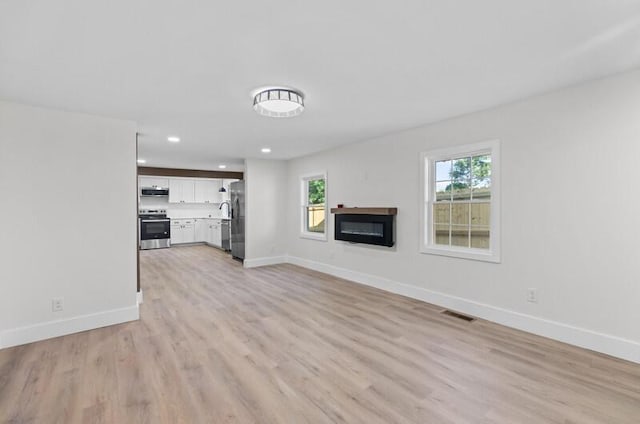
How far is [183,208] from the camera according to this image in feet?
34.2

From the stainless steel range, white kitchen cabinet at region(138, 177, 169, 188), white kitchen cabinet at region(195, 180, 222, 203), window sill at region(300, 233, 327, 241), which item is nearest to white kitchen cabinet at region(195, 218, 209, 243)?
white kitchen cabinet at region(195, 180, 222, 203)

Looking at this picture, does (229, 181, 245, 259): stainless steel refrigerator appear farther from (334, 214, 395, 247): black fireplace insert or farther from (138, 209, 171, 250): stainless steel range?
(138, 209, 171, 250): stainless steel range

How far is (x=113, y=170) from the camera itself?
11.2 ft

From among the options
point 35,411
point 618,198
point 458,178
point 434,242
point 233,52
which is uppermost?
point 233,52

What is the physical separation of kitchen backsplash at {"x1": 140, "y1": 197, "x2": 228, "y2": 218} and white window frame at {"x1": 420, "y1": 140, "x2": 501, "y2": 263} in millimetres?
8391

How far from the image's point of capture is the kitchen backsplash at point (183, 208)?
32.5 ft

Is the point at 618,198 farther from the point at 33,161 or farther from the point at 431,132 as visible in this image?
the point at 33,161

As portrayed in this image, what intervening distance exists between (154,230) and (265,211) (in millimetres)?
4746

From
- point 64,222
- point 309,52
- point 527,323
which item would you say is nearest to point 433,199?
point 527,323

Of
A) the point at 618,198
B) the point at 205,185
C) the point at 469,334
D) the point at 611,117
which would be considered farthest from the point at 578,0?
the point at 205,185

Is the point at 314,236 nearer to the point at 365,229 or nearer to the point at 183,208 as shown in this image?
the point at 365,229

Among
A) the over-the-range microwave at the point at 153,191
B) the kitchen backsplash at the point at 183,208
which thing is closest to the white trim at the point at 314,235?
the kitchen backsplash at the point at 183,208

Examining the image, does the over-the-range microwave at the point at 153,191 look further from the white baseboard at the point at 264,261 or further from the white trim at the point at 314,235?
the white trim at the point at 314,235

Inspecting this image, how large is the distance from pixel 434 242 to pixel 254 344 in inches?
106
